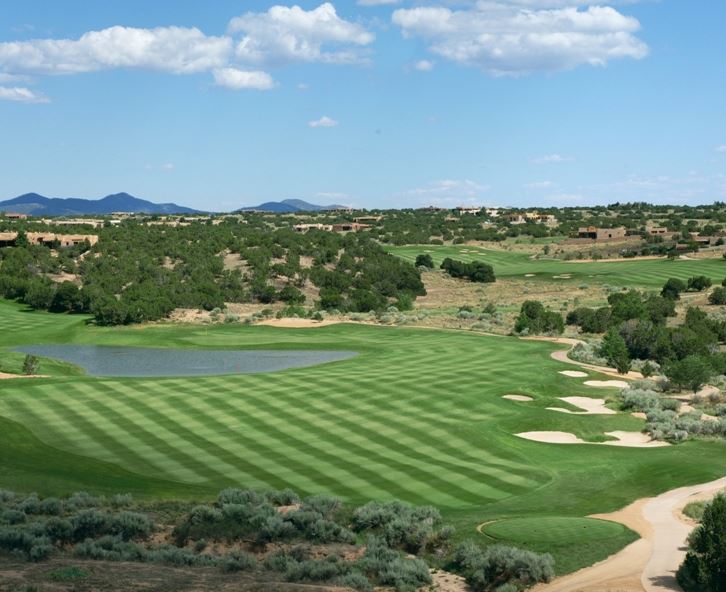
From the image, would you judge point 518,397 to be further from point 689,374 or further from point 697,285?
point 697,285

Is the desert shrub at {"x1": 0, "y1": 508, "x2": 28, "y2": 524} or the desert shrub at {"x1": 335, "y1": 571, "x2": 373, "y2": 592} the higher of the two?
the desert shrub at {"x1": 0, "y1": 508, "x2": 28, "y2": 524}

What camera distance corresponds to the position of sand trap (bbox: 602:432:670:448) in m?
41.1

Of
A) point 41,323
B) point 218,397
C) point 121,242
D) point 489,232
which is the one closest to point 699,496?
point 218,397

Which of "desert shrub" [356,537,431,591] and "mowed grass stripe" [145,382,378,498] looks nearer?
"desert shrub" [356,537,431,591]

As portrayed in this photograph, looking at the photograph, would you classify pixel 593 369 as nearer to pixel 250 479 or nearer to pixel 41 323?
pixel 250 479

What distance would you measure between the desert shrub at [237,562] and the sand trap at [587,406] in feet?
83.4

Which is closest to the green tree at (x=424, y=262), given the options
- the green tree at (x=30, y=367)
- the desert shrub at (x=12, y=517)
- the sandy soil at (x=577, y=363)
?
the sandy soil at (x=577, y=363)

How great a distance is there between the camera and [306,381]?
173 ft

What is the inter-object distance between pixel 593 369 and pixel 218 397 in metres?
22.3

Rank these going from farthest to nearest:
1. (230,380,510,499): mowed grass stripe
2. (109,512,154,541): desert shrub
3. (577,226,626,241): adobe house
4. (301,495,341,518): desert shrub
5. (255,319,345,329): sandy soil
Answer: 1. (577,226,626,241): adobe house
2. (255,319,345,329): sandy soil
3. (230,380,510,499): mowed grass stripe
4. (301,495,341,518): desert shrub
5. (109,512,154,541): desert shrub

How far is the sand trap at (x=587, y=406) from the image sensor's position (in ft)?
155

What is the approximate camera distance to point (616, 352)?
61.8 m

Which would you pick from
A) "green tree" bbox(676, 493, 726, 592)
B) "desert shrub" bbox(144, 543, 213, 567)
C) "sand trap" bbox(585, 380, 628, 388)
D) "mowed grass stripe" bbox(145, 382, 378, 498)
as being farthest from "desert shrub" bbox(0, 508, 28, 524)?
"sand trap" bbox(585, 380, 628, 388)

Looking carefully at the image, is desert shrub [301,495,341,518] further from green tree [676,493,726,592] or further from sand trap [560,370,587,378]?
sand trap [560,370,587,378]
